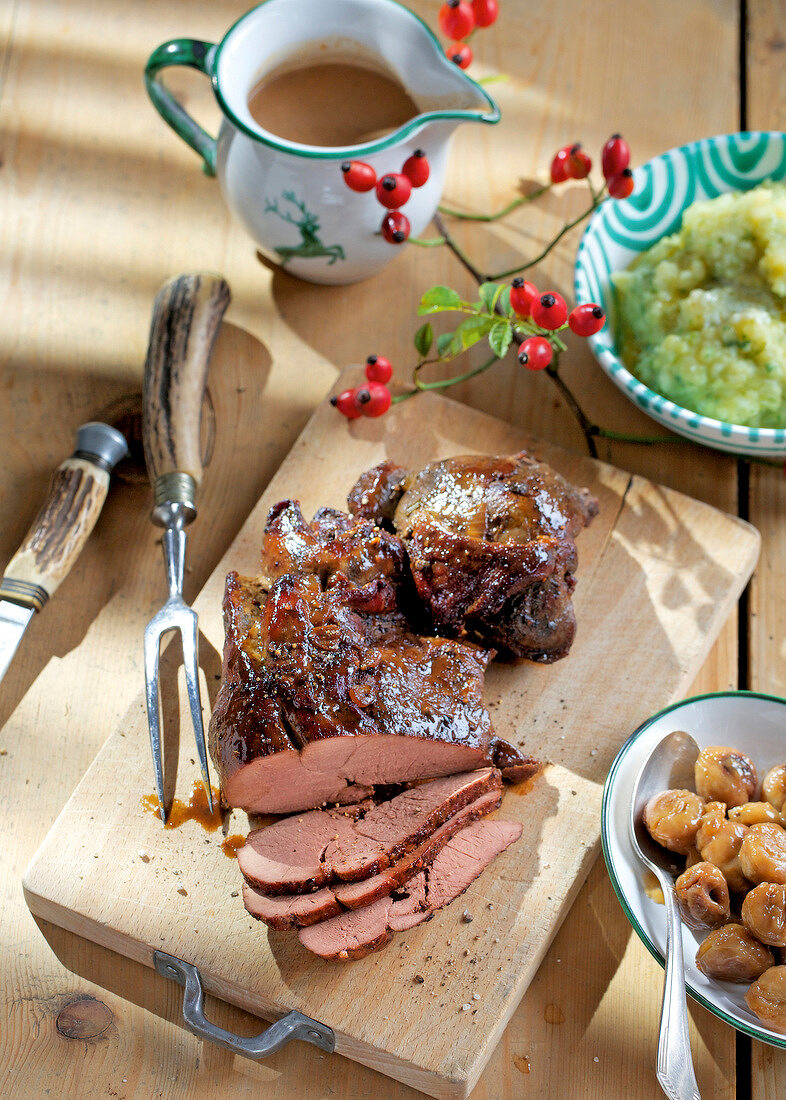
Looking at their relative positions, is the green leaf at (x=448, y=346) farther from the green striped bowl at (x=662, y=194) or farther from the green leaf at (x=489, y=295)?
the green striped bowl at (x=662, y=194)

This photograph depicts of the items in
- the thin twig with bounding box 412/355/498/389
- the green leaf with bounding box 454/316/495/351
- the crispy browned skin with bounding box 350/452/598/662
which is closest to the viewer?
the crispy browned skin with bounding box 350/452/598/662

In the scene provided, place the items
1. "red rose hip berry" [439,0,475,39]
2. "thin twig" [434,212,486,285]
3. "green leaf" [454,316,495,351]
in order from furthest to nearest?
"thin twig" [434,212,486,285], "red rose hip berry" [439,0,475,39], "green leaf" [454,316,495,351]

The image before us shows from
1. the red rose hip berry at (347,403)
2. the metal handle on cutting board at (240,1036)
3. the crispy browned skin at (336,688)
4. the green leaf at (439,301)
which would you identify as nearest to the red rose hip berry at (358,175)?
the green leaf at (439,301)

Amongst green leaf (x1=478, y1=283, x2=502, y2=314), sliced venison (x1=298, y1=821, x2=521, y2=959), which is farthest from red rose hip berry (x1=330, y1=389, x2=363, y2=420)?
sliced venison (x1=298, y1=821, x2=521, y2=959)

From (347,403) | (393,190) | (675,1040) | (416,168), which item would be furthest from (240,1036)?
(416,168)

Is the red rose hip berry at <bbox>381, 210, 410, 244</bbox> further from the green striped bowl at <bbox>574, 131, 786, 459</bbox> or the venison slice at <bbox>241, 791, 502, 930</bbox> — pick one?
the venison slice at <bbox>241, 791, 502, 930</bbox>

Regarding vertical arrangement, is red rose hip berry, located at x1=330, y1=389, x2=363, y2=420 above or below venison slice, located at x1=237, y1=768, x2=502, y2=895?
above

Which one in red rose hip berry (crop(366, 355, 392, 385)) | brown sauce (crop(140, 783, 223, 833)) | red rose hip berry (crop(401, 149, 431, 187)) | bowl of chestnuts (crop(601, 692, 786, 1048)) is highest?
red rose hip berry (crop(401, 149, 431, 187))

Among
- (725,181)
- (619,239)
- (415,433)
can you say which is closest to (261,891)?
(415,433)

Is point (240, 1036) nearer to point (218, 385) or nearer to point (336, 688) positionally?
point (336, 688)
